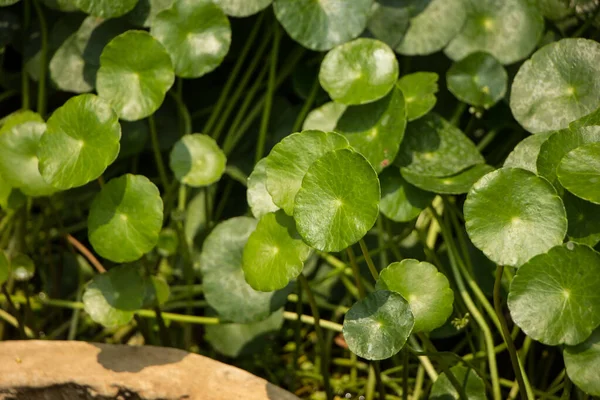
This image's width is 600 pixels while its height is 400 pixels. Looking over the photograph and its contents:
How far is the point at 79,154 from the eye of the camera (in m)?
1.28

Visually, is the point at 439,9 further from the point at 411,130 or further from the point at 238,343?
the point at 238,343

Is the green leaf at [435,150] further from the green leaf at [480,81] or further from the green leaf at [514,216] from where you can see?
the green leaf at [514,216]

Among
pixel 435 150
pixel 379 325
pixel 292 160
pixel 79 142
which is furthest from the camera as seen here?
pixel 435 150

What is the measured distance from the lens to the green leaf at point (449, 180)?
50.3 inches

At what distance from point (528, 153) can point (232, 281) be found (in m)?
0.61

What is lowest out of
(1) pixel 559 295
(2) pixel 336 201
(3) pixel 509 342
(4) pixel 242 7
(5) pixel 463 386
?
(5) pixel 463 386

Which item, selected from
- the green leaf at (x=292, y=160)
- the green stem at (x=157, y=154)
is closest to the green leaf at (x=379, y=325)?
the green leaf at (x=292, y=160)

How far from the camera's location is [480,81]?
4.83 ft

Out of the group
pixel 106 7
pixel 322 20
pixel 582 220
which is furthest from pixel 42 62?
pixel 582 220

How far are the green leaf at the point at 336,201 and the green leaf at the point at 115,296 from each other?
42 cm

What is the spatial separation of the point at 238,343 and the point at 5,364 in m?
0.49

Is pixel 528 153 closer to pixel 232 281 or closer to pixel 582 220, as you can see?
pixel 582 220

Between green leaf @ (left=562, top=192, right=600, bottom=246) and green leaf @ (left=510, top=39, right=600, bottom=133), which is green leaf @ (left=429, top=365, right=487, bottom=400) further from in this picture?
green leaf @ (left=510, top=39, right=600, bottom=133)

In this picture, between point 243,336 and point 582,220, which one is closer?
point 582,220
